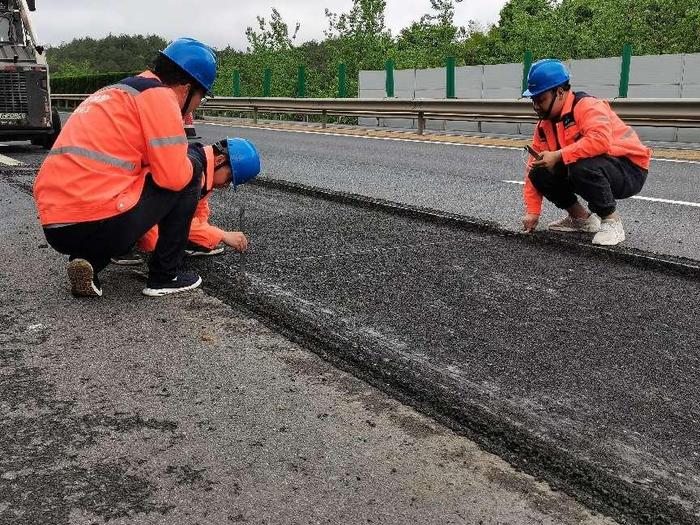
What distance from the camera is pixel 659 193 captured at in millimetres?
6852

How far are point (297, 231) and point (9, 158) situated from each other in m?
6.84

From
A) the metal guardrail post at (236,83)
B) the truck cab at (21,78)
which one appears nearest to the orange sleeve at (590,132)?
the truck cab at (21,78)

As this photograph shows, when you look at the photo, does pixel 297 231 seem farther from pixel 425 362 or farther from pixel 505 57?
pixel 505 57

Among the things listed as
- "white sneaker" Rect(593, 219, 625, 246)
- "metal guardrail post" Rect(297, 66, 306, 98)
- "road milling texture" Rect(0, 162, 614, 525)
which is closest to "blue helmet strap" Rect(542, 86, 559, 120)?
"white sneaker" Rect(593, 219, 625, 246)

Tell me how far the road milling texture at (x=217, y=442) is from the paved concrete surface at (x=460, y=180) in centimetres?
299

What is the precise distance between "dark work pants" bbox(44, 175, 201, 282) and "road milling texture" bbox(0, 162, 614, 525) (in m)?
0.43

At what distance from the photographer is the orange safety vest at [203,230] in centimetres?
385

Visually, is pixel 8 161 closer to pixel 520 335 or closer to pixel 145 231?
pixel 145 231

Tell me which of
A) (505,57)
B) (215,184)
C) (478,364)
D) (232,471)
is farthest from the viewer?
(505,57)

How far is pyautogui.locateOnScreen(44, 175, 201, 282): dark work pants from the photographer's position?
10.9ft

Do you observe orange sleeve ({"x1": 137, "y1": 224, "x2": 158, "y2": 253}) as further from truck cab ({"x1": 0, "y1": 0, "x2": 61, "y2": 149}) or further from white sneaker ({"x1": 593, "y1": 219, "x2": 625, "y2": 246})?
truck cab ({"x1": 0, "y1": 0, "x2": 61, "y2": 149})

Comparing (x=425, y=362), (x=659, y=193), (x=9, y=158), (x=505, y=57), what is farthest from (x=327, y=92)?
(x=425, y=362)

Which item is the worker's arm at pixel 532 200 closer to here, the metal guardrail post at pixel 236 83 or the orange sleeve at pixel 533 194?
the orange sleeve at pixel 533 194

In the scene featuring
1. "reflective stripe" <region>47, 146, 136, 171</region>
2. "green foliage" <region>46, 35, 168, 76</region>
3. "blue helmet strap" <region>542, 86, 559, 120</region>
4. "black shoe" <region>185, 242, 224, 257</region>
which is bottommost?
"black shoe" <region>185, 242, 224, 257</region>
